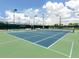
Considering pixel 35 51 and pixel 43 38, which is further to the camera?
pixel 43 38

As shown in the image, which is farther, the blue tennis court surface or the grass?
the blue tennis court surface

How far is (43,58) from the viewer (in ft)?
35.5

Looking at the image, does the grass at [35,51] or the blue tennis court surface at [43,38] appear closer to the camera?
the grass at [35,51]

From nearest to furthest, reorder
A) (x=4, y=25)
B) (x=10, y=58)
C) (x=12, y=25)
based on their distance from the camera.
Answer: (x=10, y=58)
(x=4, y=25)
(x=12, y=25)

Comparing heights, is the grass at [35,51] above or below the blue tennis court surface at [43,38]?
above

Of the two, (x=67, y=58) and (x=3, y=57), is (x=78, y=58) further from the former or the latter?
(x=3, y=57)

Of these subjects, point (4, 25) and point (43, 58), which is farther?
point (4, 25)

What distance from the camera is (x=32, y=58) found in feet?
35.5

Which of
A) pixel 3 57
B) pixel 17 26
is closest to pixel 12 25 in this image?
pixel 17 26

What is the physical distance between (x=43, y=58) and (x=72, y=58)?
56.7 inches

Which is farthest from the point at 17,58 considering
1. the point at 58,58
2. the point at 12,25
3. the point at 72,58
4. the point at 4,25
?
the point at 12,25

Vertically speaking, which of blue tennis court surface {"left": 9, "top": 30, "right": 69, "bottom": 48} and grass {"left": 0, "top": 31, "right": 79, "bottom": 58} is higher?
grass {"left": 0, "top": 31, "right": 79, "bottom": 58}

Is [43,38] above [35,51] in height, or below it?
below

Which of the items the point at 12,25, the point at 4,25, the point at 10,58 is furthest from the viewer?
the point at 12,25
